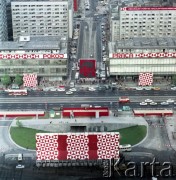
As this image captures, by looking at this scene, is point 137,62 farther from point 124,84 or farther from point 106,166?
point 106,166

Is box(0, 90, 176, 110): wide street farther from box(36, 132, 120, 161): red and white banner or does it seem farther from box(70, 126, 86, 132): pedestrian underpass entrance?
box(36, 132, 120, 161): red and white banner

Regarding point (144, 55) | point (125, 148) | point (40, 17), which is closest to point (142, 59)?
point (144, 55)

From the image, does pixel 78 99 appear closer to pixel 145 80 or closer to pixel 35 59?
pixel 35 59

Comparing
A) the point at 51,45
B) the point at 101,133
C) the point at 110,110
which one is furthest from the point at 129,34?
the point at 101,133

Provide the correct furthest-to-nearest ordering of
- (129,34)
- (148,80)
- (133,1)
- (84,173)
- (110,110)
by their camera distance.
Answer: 1. (133,1)
2. (129,34)
3. (148,80)
4. (110,110)
5. (84,173)

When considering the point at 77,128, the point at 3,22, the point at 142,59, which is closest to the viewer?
the point at 77,128

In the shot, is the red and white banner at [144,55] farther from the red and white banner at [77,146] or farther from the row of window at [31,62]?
the red and white banner at [77,146]
